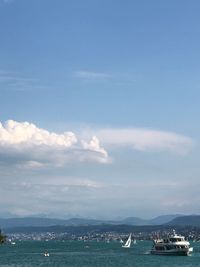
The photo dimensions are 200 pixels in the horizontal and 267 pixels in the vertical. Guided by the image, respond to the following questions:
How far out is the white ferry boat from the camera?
593ft

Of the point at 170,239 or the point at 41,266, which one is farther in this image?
the point at 170,239

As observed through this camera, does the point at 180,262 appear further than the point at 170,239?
No

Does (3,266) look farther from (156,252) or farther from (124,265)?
(156,252)

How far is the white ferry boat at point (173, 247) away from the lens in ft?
593

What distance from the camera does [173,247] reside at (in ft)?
599

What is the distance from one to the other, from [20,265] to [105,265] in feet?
64.4

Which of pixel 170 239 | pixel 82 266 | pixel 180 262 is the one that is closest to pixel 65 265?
pixel 82 266

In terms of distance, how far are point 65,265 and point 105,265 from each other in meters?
9.32

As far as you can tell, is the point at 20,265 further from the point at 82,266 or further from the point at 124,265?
the point at 124,265

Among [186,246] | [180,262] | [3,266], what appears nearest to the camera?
[3,266]

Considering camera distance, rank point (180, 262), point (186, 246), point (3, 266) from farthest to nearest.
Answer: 1. point (186, 246)
2. point (180, 262)
3. point (3, 266)

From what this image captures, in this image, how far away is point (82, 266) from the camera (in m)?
139

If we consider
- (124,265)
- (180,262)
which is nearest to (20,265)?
(124,265)

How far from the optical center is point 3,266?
442 feet
